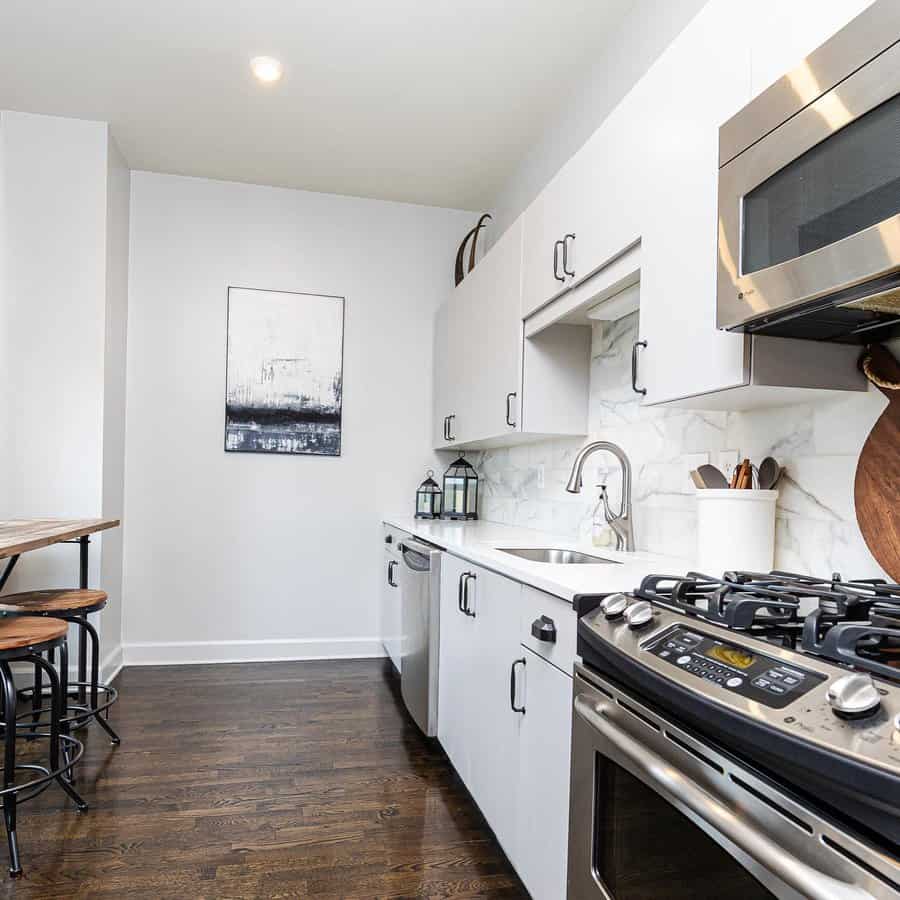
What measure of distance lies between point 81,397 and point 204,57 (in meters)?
1.65

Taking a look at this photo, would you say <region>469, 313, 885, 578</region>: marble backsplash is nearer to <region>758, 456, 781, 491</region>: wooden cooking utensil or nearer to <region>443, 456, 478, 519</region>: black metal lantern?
<region>758, 456, 781, 491</region>: wooden cooking utensil

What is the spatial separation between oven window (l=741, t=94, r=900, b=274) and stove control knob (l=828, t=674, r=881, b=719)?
25.3 inches

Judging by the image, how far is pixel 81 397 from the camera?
134 inches

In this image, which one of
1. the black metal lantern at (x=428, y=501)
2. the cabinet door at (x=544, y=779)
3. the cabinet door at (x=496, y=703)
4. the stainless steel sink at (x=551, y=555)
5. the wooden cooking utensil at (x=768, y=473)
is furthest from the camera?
the black metal lantern at (x=428, y=501)

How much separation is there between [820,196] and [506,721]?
140 centimetres

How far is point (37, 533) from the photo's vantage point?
7.75ft

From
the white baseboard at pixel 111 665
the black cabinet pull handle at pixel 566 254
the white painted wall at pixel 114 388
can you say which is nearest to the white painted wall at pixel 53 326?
the white painted wall at pixel 114 388

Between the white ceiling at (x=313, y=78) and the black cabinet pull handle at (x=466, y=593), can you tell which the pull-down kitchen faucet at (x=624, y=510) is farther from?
the white ceiling at (x=313, y=78)

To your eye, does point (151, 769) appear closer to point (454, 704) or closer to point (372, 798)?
point (372, 798)

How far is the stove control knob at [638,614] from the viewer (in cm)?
117

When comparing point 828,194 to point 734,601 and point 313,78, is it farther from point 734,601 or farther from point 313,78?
point 313,78

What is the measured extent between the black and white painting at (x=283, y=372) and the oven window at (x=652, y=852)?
3.17m

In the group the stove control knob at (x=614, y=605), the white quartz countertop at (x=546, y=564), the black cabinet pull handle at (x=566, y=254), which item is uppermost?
the black cabinet pull handle at (x=566, y=254)

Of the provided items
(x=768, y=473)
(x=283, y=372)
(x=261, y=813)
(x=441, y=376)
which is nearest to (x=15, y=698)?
(x=261, y=813)
